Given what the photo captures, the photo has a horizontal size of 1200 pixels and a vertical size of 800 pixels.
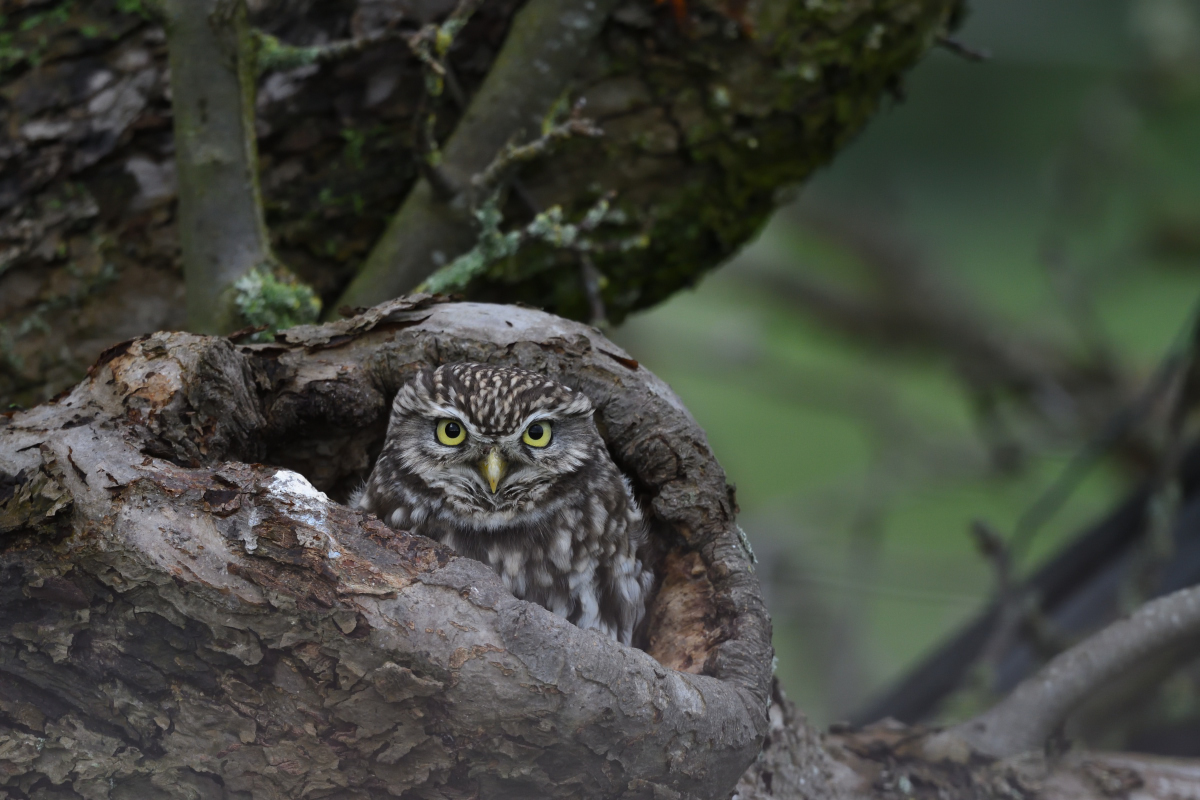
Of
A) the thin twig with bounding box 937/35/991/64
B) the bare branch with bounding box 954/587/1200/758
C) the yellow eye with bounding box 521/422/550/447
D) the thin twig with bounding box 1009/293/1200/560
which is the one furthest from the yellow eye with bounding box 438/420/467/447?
the thin twig with bounding box 1009/293/1200/560

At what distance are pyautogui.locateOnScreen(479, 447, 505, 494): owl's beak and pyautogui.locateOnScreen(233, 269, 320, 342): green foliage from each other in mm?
599

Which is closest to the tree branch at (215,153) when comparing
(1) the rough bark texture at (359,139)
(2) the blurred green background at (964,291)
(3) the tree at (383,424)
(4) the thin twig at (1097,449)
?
(3) the tree at (383,424)

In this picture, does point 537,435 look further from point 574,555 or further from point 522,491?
point 574,555

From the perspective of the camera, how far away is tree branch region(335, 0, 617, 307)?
2666mm

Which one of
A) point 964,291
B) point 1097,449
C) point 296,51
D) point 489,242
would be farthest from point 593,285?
point 964,291

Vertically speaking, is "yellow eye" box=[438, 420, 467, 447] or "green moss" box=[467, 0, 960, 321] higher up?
"green moss" box=[467, 0, 960, 321]

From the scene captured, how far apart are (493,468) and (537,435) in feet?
0.41

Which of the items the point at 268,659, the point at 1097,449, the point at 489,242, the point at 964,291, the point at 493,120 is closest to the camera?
the point at 268,659

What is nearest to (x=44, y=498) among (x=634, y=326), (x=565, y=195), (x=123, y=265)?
(x=123, y=265)

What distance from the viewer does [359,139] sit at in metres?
2.79

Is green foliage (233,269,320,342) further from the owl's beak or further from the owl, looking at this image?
the owl's beak

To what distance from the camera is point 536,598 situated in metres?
2.27

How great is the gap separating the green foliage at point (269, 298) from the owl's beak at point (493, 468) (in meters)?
0.60

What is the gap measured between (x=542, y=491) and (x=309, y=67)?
1.33 m
